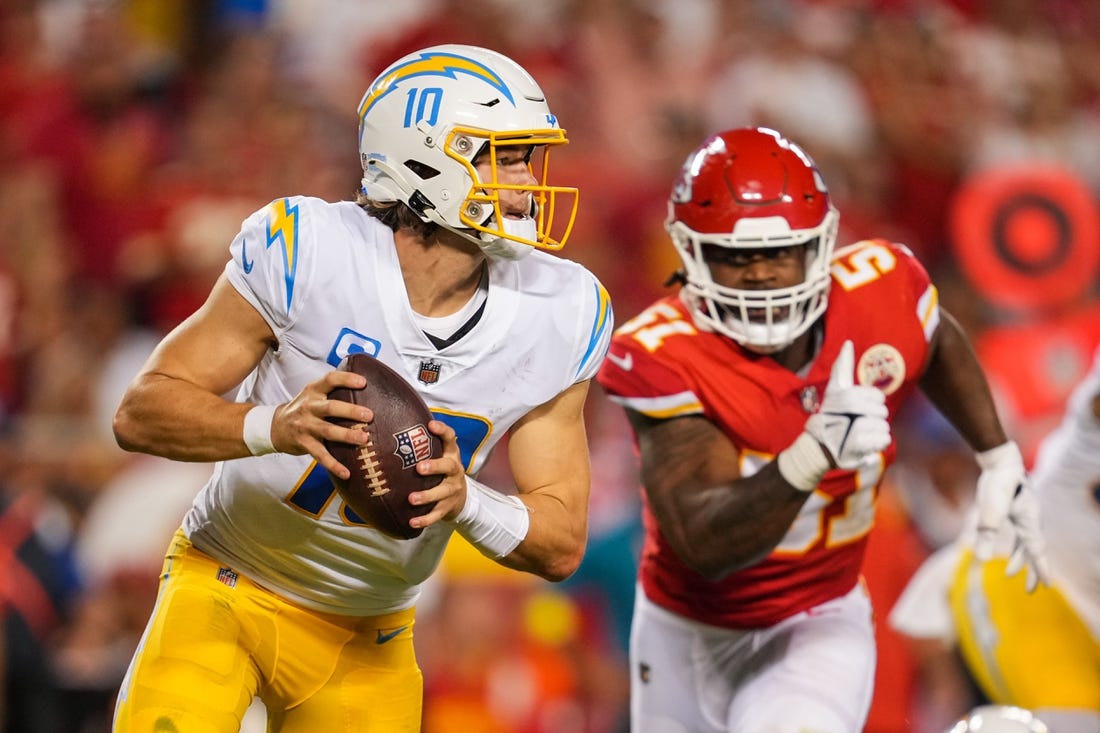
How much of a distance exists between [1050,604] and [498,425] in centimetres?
192

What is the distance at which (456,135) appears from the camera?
3.00 m

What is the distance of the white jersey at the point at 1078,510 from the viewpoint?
4.16m

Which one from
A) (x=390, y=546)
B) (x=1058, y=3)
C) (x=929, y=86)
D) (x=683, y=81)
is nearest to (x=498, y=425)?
(x=390, y=546)

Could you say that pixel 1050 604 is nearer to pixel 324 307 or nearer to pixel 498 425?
pixel 498 425

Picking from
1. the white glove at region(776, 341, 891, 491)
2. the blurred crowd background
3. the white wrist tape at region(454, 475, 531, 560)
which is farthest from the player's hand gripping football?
the blurred crowd background

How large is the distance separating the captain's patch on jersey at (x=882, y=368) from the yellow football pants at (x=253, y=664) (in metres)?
1.20

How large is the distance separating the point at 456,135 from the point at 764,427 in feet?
3.52

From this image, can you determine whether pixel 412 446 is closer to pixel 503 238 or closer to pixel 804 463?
pixel 503 238

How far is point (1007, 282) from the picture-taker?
6.77 meters

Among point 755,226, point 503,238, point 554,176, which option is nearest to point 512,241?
point 503,238

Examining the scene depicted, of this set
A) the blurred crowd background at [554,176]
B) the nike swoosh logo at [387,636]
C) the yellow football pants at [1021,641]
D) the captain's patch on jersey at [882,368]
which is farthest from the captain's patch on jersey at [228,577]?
the blurred crowd background at [554,176]

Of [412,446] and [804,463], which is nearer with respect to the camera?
[412,446]

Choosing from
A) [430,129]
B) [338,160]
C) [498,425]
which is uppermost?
[430,129]

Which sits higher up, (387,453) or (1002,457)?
(387,453)
